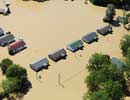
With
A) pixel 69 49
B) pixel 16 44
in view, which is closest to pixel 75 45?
pixel 69 49

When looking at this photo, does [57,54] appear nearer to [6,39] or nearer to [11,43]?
[11,43]

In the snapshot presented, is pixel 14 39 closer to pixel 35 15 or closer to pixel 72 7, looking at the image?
pixel 35 15

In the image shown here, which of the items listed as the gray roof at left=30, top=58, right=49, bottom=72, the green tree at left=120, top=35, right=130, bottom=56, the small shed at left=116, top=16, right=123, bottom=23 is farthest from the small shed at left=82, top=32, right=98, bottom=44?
the gray roof at left=30, top=58, right=49, bottom=72

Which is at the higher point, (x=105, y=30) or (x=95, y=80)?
(x=95, y=80)

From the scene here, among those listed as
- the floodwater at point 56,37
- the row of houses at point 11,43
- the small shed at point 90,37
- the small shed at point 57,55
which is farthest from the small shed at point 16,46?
the small shed at point 90,37

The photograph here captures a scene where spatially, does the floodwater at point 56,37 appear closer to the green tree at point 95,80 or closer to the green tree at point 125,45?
the green tree at point 125,45

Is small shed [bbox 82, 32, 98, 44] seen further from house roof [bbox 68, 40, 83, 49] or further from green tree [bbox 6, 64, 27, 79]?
green tree [bbox 6, 64, 27, 79]

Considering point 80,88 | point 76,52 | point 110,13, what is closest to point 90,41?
point 76,52
